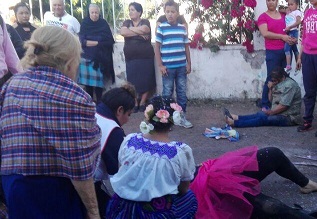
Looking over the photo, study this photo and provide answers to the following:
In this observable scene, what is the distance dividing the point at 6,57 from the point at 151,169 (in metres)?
1.91

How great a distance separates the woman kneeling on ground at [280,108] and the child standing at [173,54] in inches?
31.3

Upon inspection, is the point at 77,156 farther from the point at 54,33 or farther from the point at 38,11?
the point at 38,11

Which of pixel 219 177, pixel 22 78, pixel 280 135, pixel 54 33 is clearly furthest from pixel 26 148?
pixel 280 135

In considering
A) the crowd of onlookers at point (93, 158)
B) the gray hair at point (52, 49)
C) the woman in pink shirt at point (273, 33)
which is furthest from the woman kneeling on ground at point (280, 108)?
the gray hair at point (52, 49)

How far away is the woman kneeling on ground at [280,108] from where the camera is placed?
666 cm

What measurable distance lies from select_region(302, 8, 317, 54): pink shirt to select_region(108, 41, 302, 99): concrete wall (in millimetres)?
1729

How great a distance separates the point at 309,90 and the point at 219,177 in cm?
316

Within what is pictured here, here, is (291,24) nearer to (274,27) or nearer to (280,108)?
(274,27)

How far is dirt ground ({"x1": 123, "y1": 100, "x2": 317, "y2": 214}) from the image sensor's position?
4562 mm

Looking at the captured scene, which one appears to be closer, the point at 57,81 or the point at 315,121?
the point at 57,81

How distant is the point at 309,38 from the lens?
20.6 feet

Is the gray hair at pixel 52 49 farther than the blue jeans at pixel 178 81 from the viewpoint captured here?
No

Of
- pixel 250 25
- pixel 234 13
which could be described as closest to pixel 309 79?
pixel 250 25

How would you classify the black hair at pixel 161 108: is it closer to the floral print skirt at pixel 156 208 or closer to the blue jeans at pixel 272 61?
the floral print skirt at pixel 156 208
